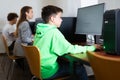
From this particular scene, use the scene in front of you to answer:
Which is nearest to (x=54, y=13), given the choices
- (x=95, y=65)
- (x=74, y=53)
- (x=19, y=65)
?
(x=74, y=53)

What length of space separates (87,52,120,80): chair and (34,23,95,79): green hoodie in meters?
0.62

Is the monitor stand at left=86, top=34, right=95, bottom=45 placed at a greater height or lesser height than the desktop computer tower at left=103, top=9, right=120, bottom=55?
lesser

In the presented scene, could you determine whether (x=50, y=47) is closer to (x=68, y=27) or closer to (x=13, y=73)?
(x=68, y=27)

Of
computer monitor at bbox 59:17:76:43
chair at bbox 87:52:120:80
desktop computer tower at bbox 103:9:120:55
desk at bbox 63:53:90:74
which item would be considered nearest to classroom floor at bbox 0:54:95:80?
computer monitor at bbox 59:17:76:43

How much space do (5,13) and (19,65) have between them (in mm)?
1521

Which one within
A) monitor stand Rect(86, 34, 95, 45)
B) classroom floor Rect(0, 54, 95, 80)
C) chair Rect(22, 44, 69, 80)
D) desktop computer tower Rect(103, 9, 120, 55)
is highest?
desktop computer tower Rect(103, 9, 120, 55)

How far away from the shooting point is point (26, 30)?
10.5 ft

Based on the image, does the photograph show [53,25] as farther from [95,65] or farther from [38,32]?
[95,65]

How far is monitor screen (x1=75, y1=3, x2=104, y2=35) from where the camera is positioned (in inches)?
86.4

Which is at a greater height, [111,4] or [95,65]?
[111,4]

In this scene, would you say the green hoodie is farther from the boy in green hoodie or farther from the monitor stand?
the monitor stand

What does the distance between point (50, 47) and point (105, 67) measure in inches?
33.7

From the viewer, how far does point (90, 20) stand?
7.86 ft

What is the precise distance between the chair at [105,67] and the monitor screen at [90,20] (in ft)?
3.12
